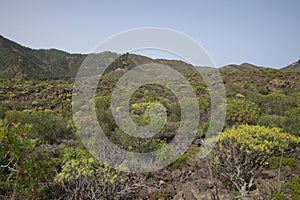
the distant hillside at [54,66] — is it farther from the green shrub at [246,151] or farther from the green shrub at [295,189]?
the green shrub at [295,189]

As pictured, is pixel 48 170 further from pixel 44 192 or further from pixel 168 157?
pixel 168 157

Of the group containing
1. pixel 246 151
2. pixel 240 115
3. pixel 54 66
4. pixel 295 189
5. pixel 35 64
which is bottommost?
pixel 295 189

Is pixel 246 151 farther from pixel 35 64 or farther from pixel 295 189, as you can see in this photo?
pixel 35 64

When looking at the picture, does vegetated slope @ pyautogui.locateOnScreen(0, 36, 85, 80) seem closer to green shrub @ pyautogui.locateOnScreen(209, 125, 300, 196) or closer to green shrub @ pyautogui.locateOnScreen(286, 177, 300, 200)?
green shrub @ pyautogui.locateOnScreen(209, 125, 300, 196)

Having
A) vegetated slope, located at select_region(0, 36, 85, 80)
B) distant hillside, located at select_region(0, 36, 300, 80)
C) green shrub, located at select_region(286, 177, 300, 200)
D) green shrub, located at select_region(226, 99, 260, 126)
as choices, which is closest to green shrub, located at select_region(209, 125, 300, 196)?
green shrub, located at select_region(286, 177, 300, 200)

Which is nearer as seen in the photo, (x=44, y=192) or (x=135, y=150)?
(x=44, y=192)

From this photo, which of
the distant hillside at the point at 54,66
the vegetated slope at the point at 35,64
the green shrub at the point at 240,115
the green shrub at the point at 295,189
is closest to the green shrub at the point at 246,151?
the green shrub at the point at 295,189

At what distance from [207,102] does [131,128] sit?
7554 mm

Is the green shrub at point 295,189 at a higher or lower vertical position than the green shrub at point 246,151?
lower

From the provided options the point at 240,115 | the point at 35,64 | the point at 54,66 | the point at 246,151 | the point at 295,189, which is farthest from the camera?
the point at 54,66

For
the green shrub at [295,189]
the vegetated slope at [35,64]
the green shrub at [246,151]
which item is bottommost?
the green shrub at [295,189]

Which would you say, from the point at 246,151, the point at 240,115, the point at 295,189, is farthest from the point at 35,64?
the point at 295,189

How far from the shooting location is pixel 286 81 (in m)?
21.0


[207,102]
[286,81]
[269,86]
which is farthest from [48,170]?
[286,81]
